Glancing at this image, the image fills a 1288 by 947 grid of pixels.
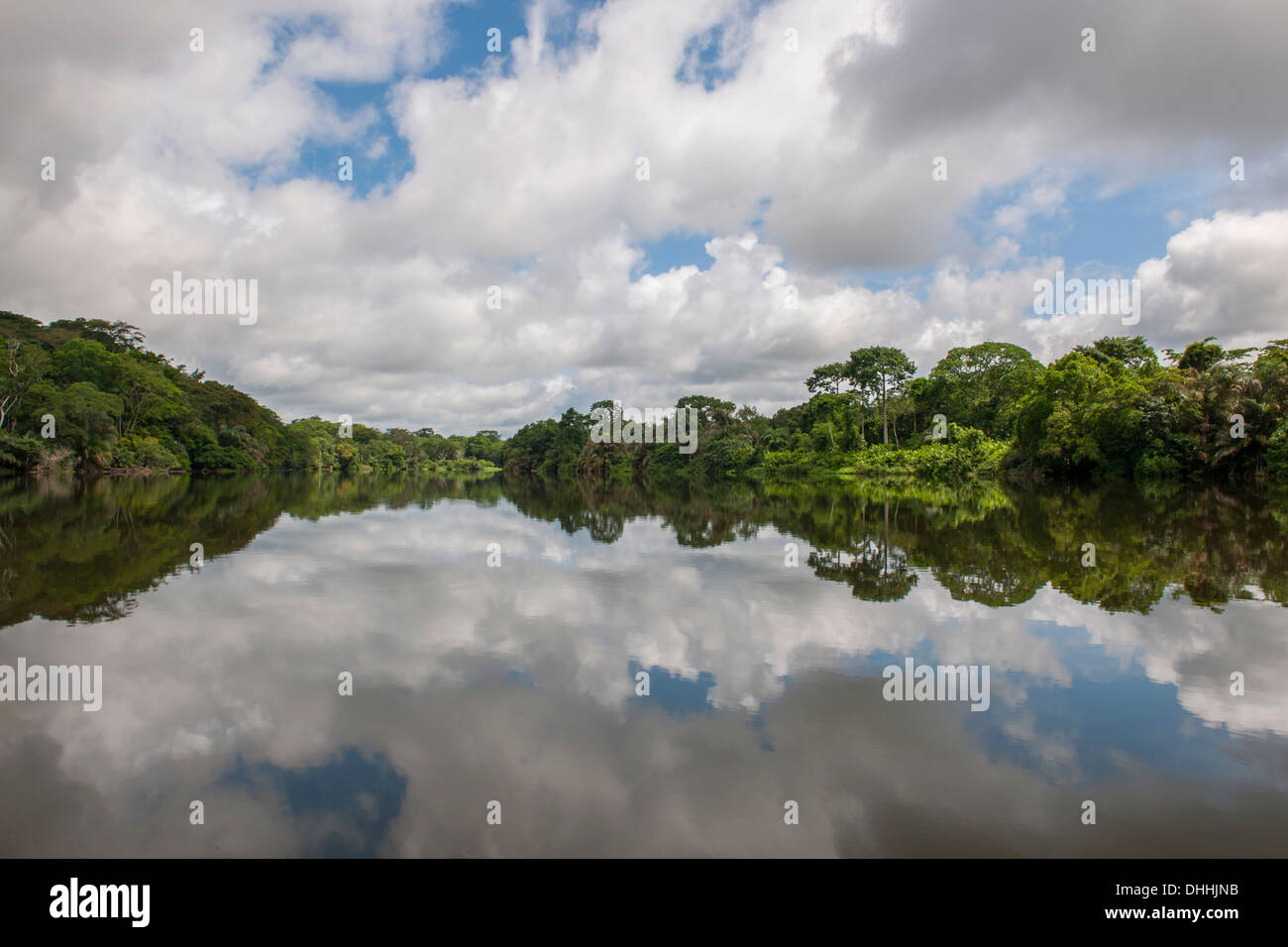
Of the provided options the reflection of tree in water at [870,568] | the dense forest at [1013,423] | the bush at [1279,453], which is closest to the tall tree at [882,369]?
the dense forest at [1013,423]

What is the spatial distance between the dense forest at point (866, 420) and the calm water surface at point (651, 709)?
24.6m

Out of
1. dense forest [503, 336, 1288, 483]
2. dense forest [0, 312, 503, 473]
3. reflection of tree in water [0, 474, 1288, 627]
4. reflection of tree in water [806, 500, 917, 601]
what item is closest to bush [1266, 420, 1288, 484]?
dense forest [503, 336, 1288, 483]

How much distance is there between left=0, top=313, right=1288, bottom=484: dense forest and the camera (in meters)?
30.1

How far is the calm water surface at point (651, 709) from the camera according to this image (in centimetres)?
338

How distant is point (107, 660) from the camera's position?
237 inches

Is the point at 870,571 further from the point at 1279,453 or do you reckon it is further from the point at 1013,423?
the point at 1013,423

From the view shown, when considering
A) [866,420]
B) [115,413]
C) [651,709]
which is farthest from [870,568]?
[115,413]

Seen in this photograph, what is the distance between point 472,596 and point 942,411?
186 ft

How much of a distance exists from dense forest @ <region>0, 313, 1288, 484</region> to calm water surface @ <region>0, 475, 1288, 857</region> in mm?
24587

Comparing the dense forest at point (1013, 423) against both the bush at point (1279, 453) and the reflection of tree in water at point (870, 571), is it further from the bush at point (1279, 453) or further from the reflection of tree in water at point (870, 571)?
the reflection of tree in water at point (870, 571)

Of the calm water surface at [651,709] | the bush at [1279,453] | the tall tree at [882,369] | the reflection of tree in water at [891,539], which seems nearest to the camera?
the calm water surface at [651,709]

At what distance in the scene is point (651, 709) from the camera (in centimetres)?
483

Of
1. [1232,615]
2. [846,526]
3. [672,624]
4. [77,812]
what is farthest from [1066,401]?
[77,812]
